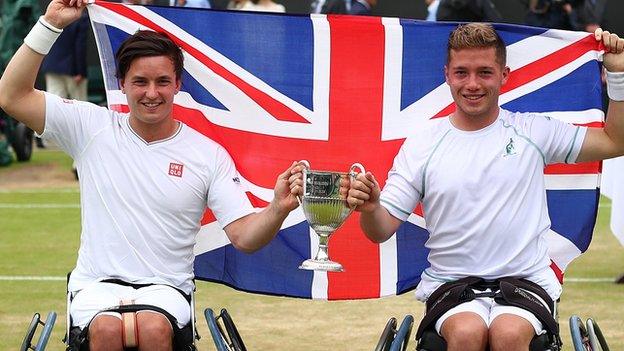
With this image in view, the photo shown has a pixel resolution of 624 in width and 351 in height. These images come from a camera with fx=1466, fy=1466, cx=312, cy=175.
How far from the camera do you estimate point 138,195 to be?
5.62m

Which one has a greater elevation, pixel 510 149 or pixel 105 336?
pixel 510 149

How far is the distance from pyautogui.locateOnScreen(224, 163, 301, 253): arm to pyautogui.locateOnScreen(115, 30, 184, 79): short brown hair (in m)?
0.64

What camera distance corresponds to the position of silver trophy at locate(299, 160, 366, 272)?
5.11 metres

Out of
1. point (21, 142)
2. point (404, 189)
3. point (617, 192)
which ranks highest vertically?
point (404, 189)

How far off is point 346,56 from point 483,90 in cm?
92

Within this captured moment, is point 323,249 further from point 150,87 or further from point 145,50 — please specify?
point 145,50

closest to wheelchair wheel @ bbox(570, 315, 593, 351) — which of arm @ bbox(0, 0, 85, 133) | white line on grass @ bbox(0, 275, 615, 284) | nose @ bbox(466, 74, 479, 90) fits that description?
nose @ bbox(466, 74, 479, 90)

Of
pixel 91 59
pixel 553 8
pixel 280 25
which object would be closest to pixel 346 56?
pixel 280 25

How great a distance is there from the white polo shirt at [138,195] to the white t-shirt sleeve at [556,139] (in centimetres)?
115

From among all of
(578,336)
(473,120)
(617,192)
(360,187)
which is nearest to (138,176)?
(360,187)

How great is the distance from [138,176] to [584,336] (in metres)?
1.86

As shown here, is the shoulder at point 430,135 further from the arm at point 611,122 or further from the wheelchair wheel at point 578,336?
the wheelchair wheel at point 578,336

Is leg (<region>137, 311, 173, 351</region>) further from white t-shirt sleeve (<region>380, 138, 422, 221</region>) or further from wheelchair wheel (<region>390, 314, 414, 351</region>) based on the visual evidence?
white t-shirt sleeve (<region>380, 138, 422, 221</region>)

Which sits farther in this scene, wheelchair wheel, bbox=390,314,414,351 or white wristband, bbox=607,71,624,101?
white wristband, bbox=607,71,624,101
